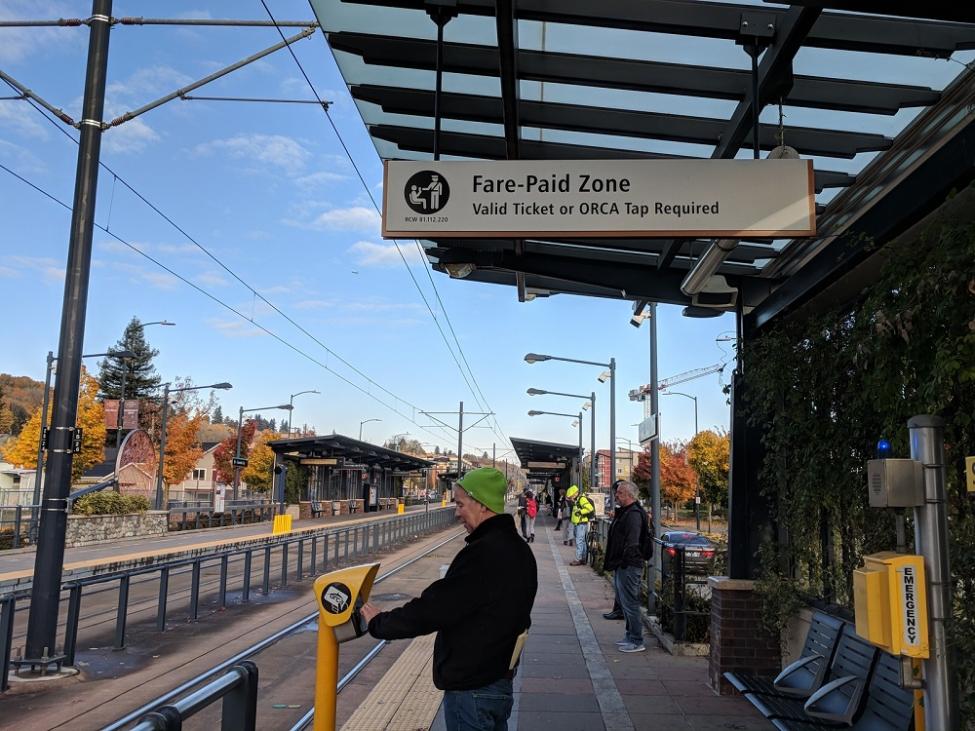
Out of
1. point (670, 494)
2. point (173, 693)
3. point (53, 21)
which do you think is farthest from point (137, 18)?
point (670, 494)

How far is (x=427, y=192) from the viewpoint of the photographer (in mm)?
4152

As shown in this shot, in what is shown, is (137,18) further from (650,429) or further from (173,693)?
(650,429)

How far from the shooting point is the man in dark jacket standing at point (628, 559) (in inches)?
336

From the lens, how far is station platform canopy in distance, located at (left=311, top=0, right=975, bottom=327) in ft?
13.3

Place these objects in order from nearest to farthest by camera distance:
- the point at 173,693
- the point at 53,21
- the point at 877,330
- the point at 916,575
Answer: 1. the point at 916,575
2. the point at 877,330
3. the point at 173,693
4. the point at 53,21

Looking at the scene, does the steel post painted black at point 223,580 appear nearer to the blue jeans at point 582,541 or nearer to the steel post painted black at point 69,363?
the steel post painted black at point 69,363

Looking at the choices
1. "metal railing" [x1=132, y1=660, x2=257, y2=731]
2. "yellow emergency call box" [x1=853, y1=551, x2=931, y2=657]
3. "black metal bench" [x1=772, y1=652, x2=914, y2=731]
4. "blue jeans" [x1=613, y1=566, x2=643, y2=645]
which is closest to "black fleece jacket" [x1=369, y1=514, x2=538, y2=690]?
"metal railing" [x1=132, y1=660, x2=257, y2=731]

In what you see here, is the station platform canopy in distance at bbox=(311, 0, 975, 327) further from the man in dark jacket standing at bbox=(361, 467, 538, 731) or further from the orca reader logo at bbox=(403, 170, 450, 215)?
the man in dark jacket standing at bbox=(361, 467, 538, 731)

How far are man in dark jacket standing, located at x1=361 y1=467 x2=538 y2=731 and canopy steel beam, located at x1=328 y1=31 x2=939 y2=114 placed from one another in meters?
2.81

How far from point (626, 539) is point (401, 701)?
3226 mm

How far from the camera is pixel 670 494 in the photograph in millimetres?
49938

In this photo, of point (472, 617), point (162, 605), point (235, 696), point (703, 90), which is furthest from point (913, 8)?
point (162, 605)

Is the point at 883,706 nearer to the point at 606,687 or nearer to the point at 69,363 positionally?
the point at 606,687

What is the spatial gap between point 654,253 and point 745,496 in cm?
221
